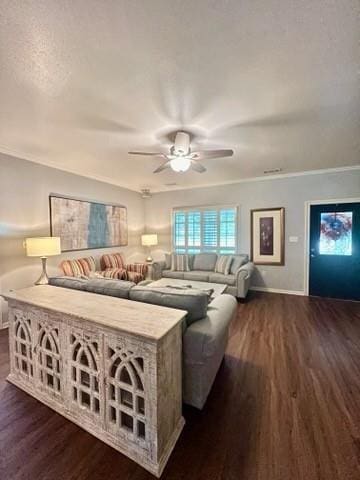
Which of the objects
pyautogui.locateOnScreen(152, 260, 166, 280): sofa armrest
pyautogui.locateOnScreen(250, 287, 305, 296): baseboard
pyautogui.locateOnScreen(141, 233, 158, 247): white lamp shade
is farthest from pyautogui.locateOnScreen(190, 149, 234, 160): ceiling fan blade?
pyautogui.locateOnScreen(250, 287, 305, 296): baseboard

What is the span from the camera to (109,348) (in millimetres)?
1381

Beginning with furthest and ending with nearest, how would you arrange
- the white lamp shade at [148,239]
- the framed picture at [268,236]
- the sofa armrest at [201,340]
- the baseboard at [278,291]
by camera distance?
the white lamp shade at [148,239]
the framed picture at [268,236]
the baseboard at [278,291]
the sofa armrest at [201,340]

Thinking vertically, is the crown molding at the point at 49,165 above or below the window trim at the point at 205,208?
above

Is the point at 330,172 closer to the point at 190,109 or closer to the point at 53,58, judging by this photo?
the point at 190,109

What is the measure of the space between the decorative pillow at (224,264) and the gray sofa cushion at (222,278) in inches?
5.3

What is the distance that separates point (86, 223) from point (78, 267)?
38.4 inches

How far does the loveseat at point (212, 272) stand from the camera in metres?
4.15

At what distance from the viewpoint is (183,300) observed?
170 cm

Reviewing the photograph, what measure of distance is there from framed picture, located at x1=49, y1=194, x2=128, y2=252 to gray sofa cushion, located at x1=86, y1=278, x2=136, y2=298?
2269 mm

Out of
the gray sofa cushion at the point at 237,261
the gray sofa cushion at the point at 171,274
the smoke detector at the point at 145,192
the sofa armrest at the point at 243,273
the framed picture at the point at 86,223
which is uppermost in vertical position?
Result: the smoke detector at the point at 145,192

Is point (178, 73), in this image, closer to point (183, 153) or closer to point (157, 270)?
point (183, 153)

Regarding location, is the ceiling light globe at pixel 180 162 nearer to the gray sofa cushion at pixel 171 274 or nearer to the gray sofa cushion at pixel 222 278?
the gray sofa cushion at pixel 222 278

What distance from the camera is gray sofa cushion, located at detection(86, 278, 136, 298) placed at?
1.92 meters

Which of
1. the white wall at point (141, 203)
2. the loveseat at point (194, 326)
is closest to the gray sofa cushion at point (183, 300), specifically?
the loveseat at point (194, 326)
